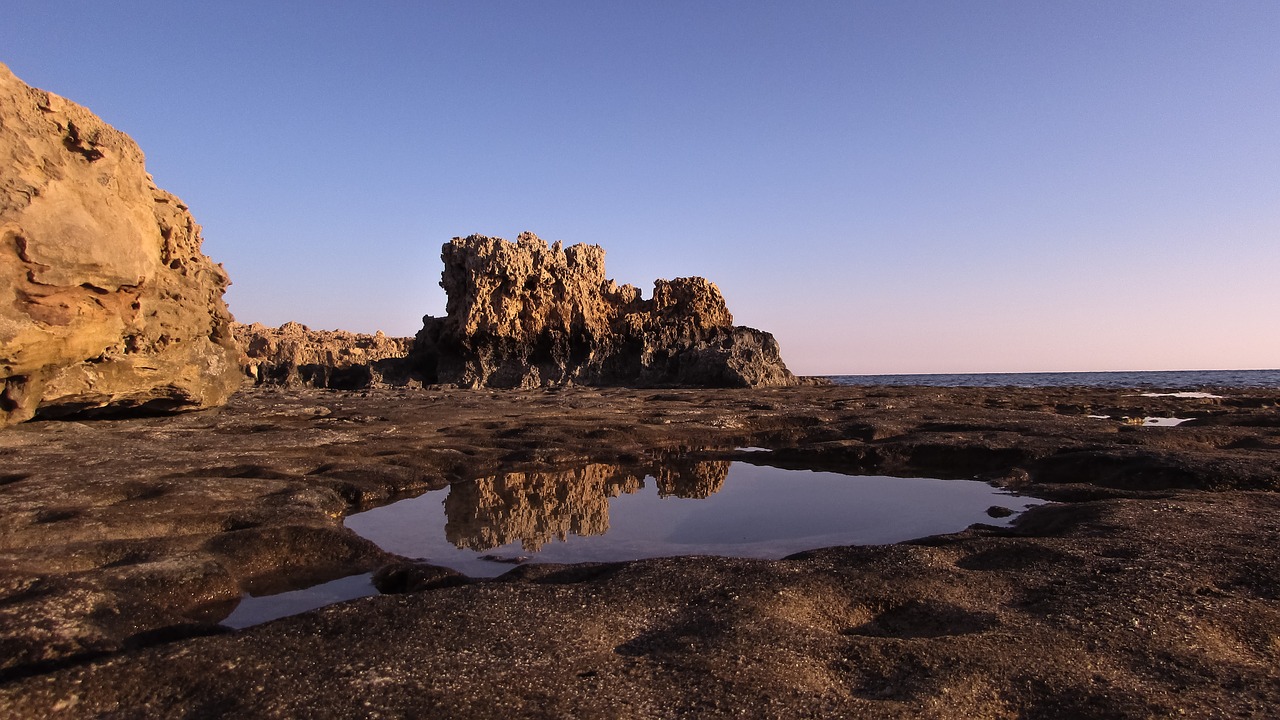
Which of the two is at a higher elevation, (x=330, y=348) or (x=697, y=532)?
(x=330, y=348)

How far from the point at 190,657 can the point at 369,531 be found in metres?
4.38

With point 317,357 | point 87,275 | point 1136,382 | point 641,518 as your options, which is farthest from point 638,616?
point 1136,382

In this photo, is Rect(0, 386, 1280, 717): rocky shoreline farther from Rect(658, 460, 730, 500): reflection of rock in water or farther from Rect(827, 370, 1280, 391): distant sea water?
Rect(827, 370, 1280, 391): distant sea water

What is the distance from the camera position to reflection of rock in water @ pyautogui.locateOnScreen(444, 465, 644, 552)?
845 centimetres

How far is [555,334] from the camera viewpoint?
46.0 metres

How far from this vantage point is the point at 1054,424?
16.5 metres

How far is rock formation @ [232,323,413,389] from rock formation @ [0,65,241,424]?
30.7ft

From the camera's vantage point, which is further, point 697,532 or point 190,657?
point 697,532

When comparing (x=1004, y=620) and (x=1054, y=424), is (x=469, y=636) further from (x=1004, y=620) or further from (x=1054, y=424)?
(x=1054, y=424)

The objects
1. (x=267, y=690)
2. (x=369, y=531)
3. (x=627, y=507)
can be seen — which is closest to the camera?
(x=267, y=690)

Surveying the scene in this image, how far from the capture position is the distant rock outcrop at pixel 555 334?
4359 centimetres

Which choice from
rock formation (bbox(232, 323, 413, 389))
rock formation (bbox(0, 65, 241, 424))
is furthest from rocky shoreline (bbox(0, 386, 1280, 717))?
rock formation (bbox(232, 323, 413, 389))

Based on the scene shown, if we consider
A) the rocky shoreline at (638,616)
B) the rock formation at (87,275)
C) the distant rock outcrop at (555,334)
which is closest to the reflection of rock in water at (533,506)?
the rocky shoreline at (638,616)

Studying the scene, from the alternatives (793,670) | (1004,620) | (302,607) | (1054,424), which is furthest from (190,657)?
(1054,424)
